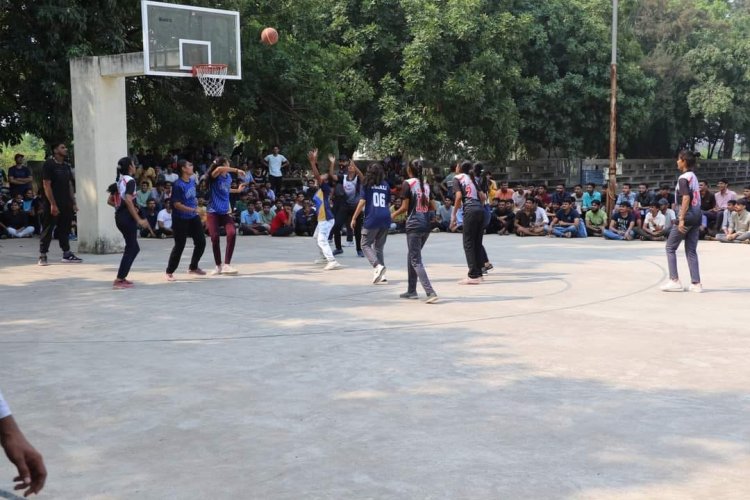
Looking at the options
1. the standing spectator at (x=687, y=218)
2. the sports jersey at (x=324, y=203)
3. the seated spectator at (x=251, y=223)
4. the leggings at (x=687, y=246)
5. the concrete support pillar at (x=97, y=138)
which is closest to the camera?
the standing spectator at (x=687, y=218)

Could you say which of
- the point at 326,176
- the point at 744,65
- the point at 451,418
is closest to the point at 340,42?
the point at 326,176

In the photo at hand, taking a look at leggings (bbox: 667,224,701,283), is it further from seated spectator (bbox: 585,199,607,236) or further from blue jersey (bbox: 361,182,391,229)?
seated spectator (bbox: 585,199,607,236)

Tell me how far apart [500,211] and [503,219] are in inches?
10.4

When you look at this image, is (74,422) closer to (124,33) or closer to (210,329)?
(210,329)

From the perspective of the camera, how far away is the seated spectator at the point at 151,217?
19.4m

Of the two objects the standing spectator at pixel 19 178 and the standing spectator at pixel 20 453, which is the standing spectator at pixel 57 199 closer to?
the standing spectator at pixel 19 178

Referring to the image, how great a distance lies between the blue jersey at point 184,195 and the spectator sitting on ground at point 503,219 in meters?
10.4

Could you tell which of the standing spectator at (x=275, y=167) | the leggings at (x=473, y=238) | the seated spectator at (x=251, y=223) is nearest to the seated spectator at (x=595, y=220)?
the seated spectator at (x=251, y=223)

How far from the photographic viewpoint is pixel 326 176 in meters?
13.9

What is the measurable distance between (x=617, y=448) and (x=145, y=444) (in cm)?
273

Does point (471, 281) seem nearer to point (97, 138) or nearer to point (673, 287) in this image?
point (673, 287)

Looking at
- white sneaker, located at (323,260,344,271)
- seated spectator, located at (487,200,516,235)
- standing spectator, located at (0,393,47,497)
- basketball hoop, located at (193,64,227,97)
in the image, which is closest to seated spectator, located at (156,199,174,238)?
basketball hoop, located at (193,64,227,97)

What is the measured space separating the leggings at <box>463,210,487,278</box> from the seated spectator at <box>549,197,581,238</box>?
338 inches

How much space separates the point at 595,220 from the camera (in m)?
20.6
